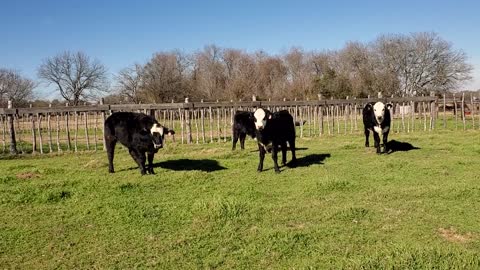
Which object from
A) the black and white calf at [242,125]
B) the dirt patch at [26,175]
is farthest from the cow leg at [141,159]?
the black and white calf at [242,125]

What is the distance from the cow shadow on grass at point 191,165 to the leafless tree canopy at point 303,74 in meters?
39.1

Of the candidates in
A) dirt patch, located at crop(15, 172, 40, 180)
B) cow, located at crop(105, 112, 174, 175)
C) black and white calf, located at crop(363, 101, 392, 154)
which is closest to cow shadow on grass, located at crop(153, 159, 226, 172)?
cow, located at crop(105, 112, 174, 175)

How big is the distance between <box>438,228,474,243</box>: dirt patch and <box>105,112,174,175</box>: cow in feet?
19.6

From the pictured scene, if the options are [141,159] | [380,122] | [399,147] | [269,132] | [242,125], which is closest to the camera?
[141,159]

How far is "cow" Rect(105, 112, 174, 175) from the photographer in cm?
→ 930

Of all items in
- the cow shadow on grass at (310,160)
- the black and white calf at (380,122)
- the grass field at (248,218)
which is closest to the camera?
the grass field at (248,218)

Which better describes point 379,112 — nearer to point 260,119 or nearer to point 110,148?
point 260,119

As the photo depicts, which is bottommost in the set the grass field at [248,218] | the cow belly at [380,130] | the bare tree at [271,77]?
the grass field at [248,218]

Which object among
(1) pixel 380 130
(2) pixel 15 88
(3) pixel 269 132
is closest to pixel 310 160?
(3) pixel 269 132

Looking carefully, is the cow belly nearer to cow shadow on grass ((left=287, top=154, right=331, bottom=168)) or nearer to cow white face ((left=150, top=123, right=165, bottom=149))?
cow shadow on grass ((left=287, top=154, right=331, bottom=168))

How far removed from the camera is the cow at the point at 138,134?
9297 millimetres

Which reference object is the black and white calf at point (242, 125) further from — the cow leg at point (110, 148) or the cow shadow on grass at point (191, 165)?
the cow leg at point (110, 148)

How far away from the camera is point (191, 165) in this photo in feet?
35.1

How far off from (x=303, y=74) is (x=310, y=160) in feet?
145
